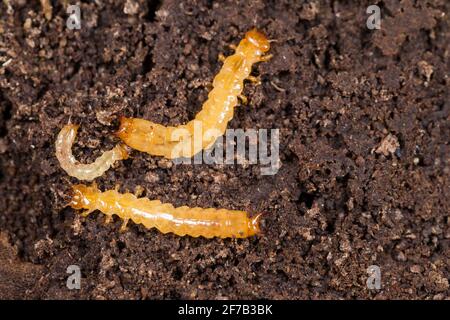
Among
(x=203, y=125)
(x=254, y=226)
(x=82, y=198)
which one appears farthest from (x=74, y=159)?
(x=254, y=226)

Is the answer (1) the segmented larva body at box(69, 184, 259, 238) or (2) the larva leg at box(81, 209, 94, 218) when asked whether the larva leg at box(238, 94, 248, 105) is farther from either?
(2) the larva leg at box(81, 209, 94, 218)

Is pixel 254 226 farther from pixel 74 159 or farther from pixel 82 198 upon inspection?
pixel 74 159

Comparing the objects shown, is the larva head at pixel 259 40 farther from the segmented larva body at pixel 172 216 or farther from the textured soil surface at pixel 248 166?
the segmented larva body at pixel 172 216

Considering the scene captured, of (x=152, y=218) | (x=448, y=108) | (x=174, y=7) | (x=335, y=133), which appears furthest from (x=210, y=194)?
(x=448, y=108)

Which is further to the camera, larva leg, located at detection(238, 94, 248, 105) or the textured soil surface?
larva leg, located at detection(238, 94, 248, 105)

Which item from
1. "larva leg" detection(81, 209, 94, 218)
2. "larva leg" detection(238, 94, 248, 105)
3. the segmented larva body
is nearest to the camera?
the segmented larva body

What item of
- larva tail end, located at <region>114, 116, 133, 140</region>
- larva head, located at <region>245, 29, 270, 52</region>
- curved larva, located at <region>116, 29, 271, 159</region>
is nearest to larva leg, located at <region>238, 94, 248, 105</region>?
curved larva, located at <region>116, 29, 271, 159</region>

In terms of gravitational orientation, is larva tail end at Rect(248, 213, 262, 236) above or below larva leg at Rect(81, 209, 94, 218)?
below
